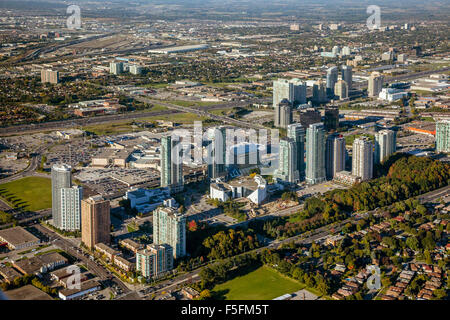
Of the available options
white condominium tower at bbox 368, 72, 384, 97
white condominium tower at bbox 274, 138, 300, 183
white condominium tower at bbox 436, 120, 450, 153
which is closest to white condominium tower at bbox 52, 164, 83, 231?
white condominium tower at bbox 274, 138, 300, 183

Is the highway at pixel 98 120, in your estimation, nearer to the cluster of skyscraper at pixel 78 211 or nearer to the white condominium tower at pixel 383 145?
the white condominium tower at pixel 383 145

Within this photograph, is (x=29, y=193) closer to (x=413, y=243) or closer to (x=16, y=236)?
(x=16, y=236)

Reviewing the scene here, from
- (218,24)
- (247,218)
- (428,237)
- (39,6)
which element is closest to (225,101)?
(247,218)

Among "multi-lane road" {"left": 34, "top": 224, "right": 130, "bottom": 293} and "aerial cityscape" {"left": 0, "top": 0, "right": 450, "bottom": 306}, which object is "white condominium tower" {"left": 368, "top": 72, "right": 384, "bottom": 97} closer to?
"aerial cityscape" {"left": 0, "top": 0, "right": 450, "bottom": 306}

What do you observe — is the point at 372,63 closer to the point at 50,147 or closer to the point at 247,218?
the point at 50,147

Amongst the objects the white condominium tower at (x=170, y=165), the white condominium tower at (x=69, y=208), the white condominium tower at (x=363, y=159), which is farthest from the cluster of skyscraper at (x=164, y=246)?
the white condominium tower at (x=363, y=159)

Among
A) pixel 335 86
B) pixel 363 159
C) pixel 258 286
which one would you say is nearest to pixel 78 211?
pixel 258 286
